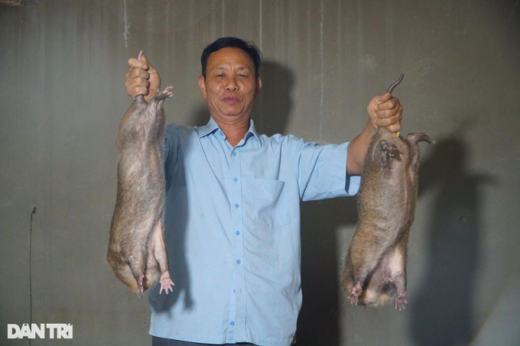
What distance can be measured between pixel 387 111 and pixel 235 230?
872 millimetres

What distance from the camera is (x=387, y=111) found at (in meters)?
2.04

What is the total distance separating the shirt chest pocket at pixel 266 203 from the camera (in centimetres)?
234

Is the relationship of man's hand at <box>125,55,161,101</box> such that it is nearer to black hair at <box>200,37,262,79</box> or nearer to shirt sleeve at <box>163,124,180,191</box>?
shirt sleeve at <box>163,124,180,191</box>

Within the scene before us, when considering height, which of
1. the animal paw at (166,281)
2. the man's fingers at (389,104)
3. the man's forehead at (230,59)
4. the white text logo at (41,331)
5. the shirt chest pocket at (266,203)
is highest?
the man's forehead at (230,59)

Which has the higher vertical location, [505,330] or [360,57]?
[360,57]

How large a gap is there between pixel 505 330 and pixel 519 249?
57cm

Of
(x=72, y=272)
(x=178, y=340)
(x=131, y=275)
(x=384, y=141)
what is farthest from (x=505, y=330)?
(x=72, y=272)

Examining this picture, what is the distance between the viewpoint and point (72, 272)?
361 cm

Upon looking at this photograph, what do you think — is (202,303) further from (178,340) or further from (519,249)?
(519,249)

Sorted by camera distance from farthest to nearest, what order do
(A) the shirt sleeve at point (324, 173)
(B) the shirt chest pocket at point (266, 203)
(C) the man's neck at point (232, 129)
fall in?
(C) the man's neck at point (232, 129) < (A) the shirt sleeve at point (324, 173) < (B) the shirt chest pocket at point (266, 203)

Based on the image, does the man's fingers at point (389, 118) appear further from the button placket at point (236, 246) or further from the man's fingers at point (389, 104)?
the button placket at point (236, 246)

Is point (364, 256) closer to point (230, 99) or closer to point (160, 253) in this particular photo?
point (160, 253)

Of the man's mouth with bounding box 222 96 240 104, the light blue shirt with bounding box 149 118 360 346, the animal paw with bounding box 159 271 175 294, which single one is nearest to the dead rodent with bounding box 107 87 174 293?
the animal paw with bounding box 159 271 175 294

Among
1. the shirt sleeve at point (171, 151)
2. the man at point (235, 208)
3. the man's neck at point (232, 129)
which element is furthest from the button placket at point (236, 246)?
the shirt sleeve at point (171, 151)
